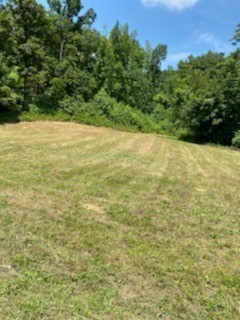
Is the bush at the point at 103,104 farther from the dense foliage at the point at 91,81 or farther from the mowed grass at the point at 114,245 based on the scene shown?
the mowed grass at the point at 114,245

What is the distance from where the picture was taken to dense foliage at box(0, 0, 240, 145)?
1931cm

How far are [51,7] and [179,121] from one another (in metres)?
14.0

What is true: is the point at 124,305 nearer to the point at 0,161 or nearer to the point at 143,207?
the point at 143,207

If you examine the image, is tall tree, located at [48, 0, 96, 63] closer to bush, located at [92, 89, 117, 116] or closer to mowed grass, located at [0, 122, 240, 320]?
bush, located at [92, 89, 117, 116]

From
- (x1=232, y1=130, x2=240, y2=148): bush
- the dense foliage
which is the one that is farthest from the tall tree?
(x1=232, y1=130, x2=240, y2=148): bush

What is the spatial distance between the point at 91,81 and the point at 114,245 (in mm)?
24885

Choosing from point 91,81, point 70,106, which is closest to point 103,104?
point 70,106

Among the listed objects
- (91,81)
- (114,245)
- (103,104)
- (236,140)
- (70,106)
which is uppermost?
(91,81)

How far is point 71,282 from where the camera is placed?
3219 mm

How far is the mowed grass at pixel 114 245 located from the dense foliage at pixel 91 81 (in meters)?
12.8

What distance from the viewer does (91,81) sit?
1085 inches

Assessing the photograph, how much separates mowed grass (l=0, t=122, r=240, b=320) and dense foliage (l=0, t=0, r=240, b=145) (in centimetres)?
1283

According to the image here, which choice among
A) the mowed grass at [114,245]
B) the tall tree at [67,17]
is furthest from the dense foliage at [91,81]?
the mowed grass at [114,245]

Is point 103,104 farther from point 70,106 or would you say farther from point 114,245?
point 114,245
